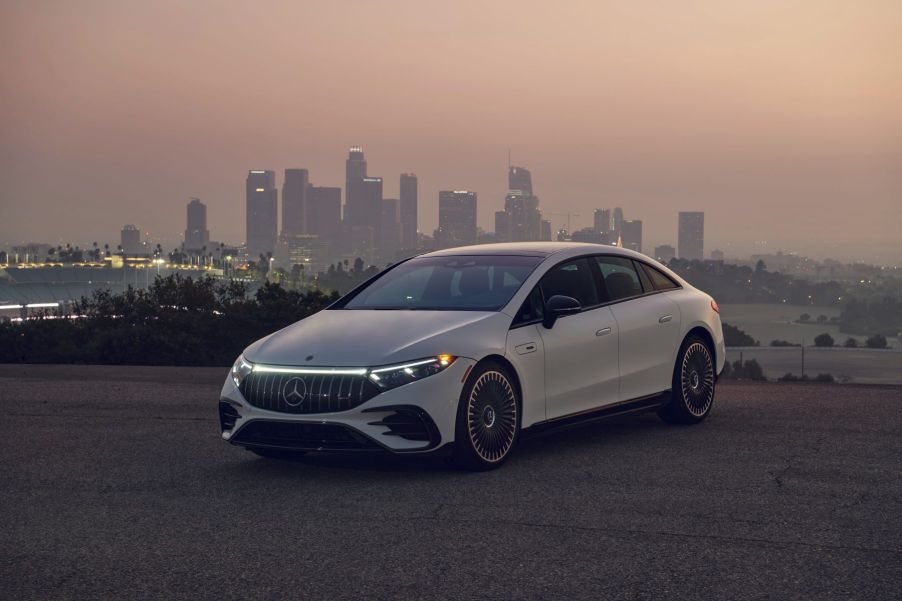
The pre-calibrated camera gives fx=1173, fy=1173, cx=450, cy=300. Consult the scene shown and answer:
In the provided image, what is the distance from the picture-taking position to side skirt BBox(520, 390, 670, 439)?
865 centimetres

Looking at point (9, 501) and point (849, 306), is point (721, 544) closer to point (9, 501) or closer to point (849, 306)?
point (9, 501)

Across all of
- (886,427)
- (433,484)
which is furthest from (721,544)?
(886,427)

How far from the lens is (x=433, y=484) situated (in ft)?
25.5

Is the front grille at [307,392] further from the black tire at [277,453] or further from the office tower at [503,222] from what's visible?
the office tower at [503,222]

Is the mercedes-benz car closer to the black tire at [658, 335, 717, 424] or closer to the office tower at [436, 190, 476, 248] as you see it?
the black tire at [658, 335, 717, 424]

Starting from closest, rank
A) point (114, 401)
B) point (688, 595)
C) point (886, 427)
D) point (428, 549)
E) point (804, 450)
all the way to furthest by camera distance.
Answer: point (688, 595) < point (428, 549) < point (804, 450) < point (886, 427) < point (114, 401)

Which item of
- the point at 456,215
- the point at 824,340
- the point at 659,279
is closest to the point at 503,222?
the point at 456,215

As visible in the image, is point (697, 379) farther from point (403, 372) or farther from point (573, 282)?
point (403, 372)

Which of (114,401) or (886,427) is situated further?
(114,401)

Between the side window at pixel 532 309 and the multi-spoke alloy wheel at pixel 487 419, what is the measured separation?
1.74ft

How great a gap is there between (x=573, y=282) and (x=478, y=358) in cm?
169

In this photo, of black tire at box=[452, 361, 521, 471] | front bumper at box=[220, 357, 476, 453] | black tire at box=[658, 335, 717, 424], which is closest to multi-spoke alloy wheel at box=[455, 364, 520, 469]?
black tire at box=[452, 361, 521, 471]

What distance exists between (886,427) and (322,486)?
5.42 m

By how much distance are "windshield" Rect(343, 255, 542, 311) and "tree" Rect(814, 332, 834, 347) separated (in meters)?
135
